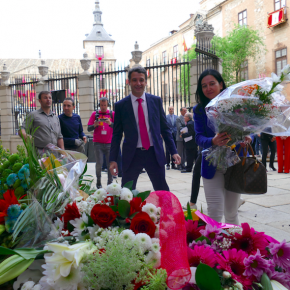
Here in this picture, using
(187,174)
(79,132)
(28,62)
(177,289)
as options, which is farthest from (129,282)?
(28,62)

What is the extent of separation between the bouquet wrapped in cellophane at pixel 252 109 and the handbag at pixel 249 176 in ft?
0.84

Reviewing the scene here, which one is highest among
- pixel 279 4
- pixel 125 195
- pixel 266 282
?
pixel 279 4

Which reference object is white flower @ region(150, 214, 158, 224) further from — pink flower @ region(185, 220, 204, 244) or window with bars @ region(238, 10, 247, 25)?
window with bars @ region(238, 10, 247, 25)

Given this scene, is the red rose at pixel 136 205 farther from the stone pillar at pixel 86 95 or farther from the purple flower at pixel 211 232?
the stone pillar at pixel 86 95

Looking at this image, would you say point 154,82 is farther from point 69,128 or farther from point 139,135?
point 139,135

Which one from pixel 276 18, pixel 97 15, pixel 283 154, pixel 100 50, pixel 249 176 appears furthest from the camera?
pixel 97 15

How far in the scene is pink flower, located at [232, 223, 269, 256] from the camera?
1.14 metres

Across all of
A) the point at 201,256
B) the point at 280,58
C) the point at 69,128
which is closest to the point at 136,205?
the point at 201,256

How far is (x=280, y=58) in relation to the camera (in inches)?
827

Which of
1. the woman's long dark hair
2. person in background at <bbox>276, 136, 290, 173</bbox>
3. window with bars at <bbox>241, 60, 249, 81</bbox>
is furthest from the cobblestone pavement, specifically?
window with bars at <bbox>241, 60, 249, 81</bbox>

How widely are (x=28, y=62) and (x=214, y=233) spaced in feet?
170

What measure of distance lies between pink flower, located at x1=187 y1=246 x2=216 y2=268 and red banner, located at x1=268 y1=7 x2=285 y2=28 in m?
22.8

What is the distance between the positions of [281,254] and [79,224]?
2.54 ft

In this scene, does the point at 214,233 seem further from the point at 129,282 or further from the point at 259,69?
the point at 259,69
